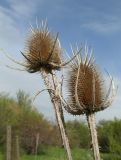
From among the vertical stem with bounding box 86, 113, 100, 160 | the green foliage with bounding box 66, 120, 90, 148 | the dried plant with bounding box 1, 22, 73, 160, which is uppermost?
the green foliage with bounding box 66, 120, 90, 148

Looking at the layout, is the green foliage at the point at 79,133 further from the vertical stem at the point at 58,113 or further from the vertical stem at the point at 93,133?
the vertical stem at the point at 93,133

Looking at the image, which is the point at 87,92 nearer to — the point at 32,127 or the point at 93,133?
the point at 93,133

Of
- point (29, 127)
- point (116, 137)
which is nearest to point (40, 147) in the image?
point (29, 127)

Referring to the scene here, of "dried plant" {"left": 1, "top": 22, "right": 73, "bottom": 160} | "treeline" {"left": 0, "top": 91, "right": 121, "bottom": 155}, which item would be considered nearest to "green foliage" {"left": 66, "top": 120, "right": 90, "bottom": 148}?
"treeline" {"left": 0, "top": 91, "right": 121, "bottom": 155}

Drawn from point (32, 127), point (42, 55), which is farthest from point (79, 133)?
point (42, 55)

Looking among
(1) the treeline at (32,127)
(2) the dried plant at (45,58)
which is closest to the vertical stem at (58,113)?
(2) the dried plant at (45,58)

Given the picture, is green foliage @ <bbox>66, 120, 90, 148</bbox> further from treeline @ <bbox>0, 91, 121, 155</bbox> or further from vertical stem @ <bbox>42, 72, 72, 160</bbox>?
vertical stem @ <bbox>42, 72, 72, 160</bbox>

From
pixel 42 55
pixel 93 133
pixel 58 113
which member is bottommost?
pixel 93 133
